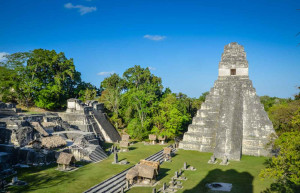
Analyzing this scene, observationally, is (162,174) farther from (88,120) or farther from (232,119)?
(88,120)

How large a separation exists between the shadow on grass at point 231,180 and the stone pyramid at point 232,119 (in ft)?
13.9

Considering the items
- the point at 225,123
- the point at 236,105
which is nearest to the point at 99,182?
the point at 225,123

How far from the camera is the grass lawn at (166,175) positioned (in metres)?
15.4

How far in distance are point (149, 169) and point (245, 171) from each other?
26.2 ft

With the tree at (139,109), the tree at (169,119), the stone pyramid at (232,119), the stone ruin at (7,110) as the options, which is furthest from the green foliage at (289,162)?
the stone ruin at (7,110)

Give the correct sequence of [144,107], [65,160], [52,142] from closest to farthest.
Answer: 1. [65,160]
2. [52,142]
3. [144,107]

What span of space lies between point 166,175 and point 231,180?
4605mm

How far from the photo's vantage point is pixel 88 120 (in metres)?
30.9

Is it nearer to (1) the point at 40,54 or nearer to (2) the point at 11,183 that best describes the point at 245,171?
(2) the point at 11,183

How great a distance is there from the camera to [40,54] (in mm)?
39344

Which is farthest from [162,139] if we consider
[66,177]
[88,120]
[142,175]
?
[66,177]

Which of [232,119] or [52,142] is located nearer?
[52,142]

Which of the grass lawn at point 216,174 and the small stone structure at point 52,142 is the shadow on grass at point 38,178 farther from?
the grass lawn at point 216,174

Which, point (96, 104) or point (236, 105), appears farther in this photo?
point (96, 104)
